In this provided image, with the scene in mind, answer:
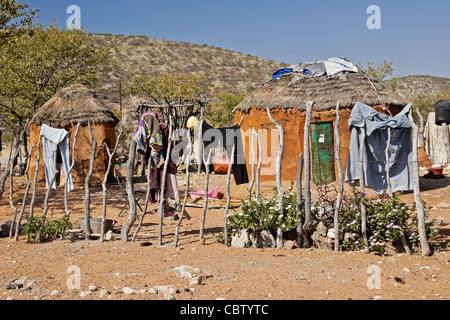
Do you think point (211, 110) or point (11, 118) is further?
point (211, 110)

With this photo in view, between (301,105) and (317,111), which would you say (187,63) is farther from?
(317,111)

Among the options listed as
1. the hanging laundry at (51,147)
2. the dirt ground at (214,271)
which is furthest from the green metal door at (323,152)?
the hanging laundry at (51,147)

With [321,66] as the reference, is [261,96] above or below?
below

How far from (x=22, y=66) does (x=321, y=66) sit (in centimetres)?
1001

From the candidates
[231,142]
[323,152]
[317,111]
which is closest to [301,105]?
[317,111]

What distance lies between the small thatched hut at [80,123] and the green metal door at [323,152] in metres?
5.92

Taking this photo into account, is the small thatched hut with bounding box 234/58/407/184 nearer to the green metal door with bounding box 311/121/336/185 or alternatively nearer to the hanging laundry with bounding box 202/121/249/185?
the green metal door with bounding box 311/121/336/185

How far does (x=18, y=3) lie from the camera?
9.80 meters

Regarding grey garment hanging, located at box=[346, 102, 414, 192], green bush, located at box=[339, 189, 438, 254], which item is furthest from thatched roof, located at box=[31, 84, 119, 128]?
green bush, located at box=[339, 189, 438, 254]

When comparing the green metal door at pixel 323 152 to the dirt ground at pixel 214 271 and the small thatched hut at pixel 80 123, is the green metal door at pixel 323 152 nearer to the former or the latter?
the dirt ground at pixel 214 271

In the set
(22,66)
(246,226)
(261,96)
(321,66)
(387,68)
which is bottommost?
(246,226)

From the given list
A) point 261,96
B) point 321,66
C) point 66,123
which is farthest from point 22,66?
point 321,66

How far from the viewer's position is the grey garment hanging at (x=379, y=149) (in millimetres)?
6773
